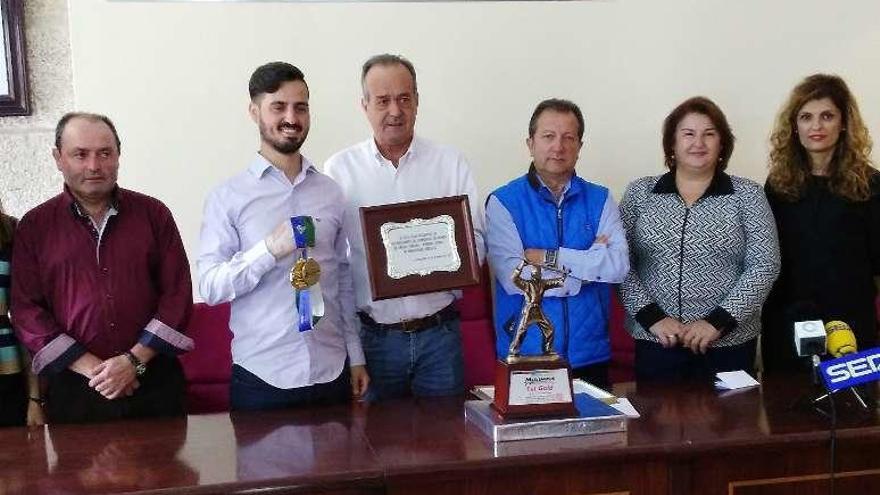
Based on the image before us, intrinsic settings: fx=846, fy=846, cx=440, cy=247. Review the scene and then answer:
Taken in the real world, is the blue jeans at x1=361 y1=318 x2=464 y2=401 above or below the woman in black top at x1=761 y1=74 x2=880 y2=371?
below

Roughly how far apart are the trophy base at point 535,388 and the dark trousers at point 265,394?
1.86 ft

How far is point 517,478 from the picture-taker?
5.71 feet

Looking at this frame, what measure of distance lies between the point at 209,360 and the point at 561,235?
1380mm

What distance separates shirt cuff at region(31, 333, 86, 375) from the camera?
2.09m

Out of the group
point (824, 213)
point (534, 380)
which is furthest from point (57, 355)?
point (824, 213)

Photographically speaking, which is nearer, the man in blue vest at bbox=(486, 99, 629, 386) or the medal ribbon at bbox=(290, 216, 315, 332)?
the medal ribbon at bbox=(290, 216, 315, 332)

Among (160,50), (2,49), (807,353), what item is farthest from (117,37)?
(807,353)

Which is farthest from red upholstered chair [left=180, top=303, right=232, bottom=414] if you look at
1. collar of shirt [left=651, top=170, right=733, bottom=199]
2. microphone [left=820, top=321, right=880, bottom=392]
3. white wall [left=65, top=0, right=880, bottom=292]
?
microphone [left=820, top=321, right=880, bottom=392]

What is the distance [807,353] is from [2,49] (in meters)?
2.69

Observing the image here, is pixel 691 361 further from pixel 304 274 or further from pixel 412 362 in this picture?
pixel 304 274

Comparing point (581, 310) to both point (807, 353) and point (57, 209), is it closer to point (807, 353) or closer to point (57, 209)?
point (807, 353)

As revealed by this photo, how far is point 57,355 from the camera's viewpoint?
6.88 feet

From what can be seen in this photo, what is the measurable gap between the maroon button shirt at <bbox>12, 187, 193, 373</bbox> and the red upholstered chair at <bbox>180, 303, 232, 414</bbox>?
32.4 inches

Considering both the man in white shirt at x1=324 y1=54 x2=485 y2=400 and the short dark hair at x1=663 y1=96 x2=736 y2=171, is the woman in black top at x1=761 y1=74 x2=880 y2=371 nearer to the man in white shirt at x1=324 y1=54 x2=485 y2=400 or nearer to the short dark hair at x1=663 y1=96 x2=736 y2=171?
the short dark hair at x1=663 y1=96 x2=736 y2=171
